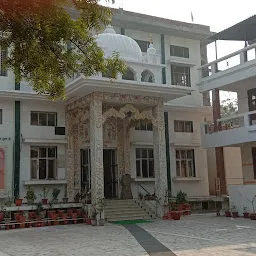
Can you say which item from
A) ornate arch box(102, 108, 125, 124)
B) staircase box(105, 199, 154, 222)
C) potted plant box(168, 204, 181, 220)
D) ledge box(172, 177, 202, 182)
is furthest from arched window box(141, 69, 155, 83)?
potted plant box(168, 204, 181, 220)

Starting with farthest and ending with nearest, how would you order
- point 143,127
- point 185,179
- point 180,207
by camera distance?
point 185,179 → point 143,127 → point 180,207

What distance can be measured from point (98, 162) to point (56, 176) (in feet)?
10.2

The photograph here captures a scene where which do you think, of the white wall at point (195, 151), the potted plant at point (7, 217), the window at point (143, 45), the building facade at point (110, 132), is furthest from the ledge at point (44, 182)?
the window at point (143, 45)

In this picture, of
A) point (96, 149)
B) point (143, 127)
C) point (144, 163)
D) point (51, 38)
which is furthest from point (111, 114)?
point (51, 38)

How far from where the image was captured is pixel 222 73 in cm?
1708

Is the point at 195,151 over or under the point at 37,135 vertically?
under

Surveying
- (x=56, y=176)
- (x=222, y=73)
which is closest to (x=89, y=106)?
(x=56, y=176)

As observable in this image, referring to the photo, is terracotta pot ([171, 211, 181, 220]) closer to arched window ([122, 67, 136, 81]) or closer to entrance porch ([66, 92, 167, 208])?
entrance porch ([66, 92, 167, 208])

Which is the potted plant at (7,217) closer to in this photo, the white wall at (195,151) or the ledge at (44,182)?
the ledge at (44,182)

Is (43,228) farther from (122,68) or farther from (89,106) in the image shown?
(122,68)

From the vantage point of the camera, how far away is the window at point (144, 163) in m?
18.1

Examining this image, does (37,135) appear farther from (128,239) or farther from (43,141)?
(128,239)

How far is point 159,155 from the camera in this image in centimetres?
1560

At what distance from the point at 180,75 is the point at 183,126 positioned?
2708mm
